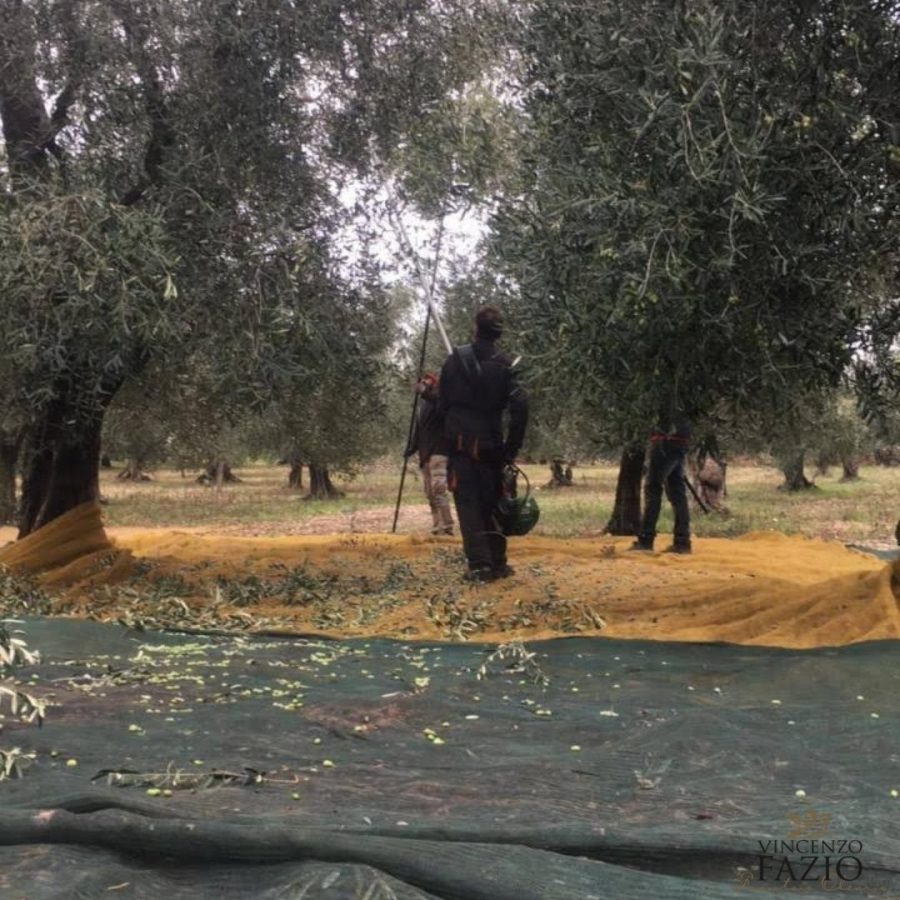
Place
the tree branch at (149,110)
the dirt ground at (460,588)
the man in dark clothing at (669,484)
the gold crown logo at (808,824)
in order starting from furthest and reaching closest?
the man in dark clothing at (669,484) < the tree branch at (149,110) < the dirt ground at (460,588) < the gold crown logo at (808,824)

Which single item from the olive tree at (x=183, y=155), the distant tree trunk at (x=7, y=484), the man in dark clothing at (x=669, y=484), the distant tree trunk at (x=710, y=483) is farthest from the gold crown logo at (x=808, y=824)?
the distant tree trunk at (x=710, y=483)

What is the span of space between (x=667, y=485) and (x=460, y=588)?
10.1 feet

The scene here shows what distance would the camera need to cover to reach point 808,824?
111 inches

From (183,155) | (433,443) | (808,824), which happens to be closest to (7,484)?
(433,443)

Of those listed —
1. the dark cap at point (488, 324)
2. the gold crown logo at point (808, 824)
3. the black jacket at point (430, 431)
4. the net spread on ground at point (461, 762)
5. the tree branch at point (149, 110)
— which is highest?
the tree branch at point (149, 110)

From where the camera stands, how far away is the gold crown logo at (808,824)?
2.73m

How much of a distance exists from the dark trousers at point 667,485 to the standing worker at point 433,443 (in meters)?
2.14

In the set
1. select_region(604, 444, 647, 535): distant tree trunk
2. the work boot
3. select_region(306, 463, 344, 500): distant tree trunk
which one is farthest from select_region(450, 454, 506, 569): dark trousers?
select_region(306, 463, 344, 500): distant tree trunk

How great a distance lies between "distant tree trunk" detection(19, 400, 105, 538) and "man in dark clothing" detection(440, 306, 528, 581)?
3.40 meters

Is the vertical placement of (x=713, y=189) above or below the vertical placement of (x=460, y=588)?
above

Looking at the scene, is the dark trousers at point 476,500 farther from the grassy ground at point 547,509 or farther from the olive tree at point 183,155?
the grassy ground at point 547,509

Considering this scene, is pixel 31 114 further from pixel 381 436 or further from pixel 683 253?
pixel 381 436

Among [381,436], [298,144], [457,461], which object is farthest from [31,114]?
[381,436]

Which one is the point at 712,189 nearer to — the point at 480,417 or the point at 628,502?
the point at 480,417
